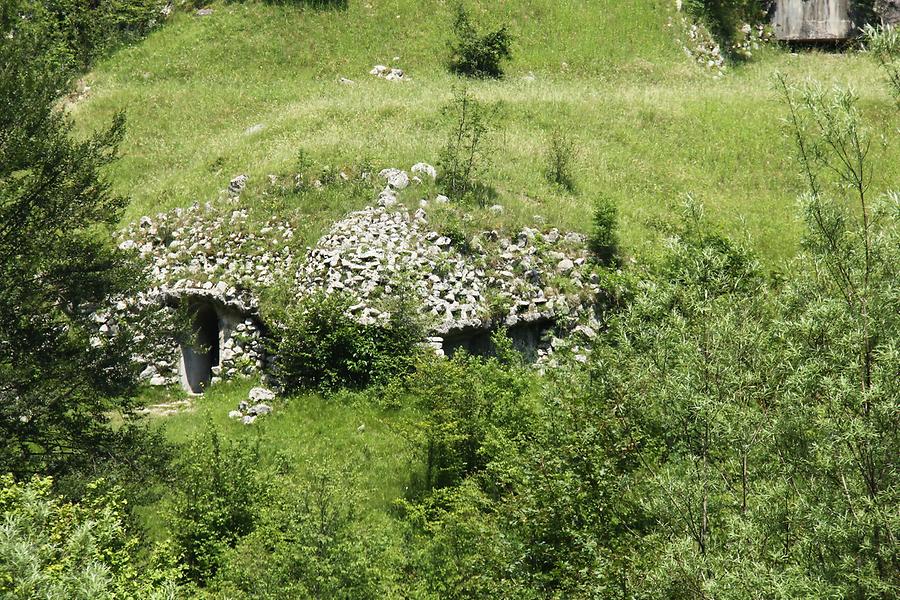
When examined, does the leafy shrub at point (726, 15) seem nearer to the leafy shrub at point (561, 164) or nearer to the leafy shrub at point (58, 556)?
the leafy shrub at point (561, 164)

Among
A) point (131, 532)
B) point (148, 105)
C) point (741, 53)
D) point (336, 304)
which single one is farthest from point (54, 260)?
point (741, 53)

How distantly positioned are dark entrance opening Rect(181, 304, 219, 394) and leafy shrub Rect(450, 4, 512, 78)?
1015 inches

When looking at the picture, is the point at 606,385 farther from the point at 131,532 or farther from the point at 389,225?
the point at 389,225

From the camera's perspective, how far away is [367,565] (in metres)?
12.1

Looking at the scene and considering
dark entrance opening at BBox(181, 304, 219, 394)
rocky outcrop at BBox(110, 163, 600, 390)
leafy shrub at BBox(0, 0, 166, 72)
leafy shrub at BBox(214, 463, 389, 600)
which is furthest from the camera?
leafy shrub at BBox(0, 0, 166, 72)

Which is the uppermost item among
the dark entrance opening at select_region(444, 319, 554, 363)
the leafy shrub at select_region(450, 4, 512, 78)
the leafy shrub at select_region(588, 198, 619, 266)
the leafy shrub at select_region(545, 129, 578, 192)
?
the leafy shrub at select_region(450, 4, 512, 78)

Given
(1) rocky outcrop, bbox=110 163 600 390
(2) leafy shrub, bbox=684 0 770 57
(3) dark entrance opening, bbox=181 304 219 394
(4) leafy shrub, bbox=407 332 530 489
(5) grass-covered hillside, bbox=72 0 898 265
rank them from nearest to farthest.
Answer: (4) leafy shrub, bbox=407 332 530 489
(1) rocky outcrop, bbox=110 163 600 390
(3) dark entrance opening, bbox=181 304 219 394
(5) grass-covered hillside, bbox=72 0 898 265
(2) leafy shrub, bbox=684 0 770 57

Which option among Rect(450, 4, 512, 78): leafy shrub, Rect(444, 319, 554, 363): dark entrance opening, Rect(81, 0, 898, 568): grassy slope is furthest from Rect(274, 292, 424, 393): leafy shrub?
Rect(450, 4, 512, 78): leafy shrub

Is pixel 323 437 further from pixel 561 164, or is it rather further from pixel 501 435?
pixel 561 164

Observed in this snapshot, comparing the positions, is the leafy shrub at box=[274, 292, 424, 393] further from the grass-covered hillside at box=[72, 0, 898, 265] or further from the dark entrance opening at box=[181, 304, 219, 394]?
the grass-covered hillside at box=[72, 0, 898, 265]

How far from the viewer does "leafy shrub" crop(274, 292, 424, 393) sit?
868 inches

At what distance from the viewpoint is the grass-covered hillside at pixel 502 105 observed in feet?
99.2

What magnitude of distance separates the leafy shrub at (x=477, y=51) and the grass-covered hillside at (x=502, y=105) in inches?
58.8

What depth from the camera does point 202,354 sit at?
2545 cm
